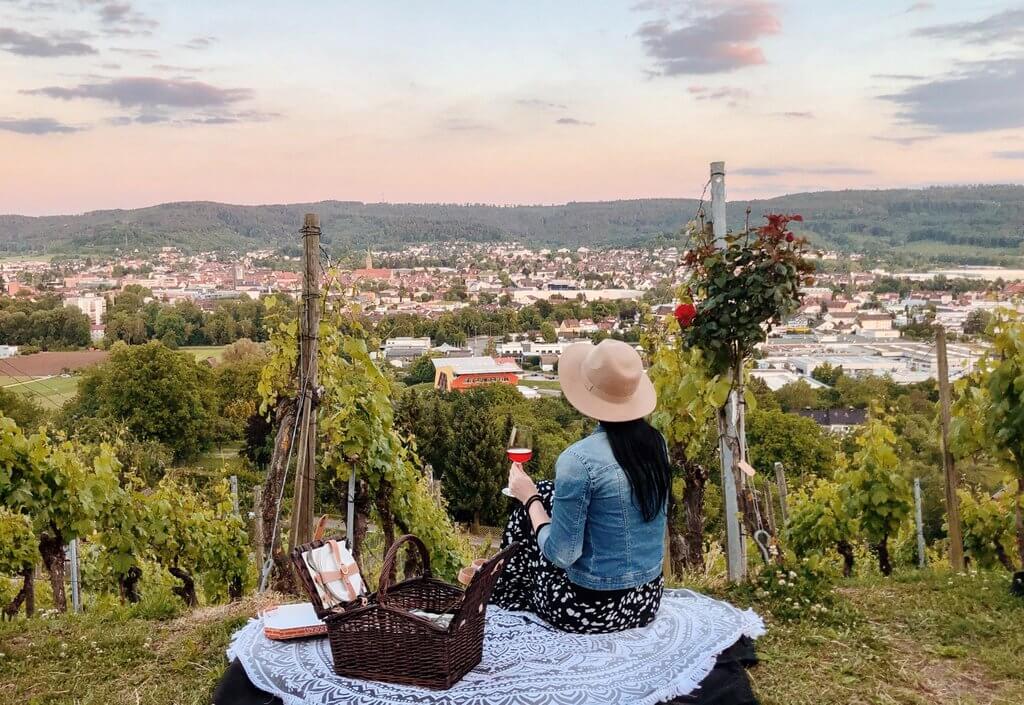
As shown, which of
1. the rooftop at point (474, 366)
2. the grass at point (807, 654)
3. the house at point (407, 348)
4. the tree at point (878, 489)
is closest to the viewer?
the grass at point (807, 654)

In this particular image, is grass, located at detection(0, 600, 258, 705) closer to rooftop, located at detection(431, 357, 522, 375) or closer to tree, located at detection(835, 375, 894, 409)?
tree, located at detection(835, 375, 894, 409)

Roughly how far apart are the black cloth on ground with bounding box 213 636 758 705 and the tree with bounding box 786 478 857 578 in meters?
3.39

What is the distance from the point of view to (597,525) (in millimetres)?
3057

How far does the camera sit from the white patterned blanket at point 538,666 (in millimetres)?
2844

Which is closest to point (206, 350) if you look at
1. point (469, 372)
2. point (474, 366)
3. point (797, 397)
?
point (474, 366)

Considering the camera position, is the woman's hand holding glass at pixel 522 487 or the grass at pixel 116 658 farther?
the grass at pixel 116 658

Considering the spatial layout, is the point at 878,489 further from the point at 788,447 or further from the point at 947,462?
the point at 788,447

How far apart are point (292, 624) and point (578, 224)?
648 ft

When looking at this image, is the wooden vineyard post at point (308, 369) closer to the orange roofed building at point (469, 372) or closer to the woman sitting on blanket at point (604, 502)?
the woman sitting on blanket at point (604, 502)

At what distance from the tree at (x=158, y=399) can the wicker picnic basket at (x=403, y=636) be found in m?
37.7

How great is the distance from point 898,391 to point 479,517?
33.4 metres

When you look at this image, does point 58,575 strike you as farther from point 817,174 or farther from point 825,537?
point 817,174

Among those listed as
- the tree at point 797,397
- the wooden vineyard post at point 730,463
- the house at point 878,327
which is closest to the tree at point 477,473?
the wooden vineyard post at point 730,463

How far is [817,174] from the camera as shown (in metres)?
58.1
